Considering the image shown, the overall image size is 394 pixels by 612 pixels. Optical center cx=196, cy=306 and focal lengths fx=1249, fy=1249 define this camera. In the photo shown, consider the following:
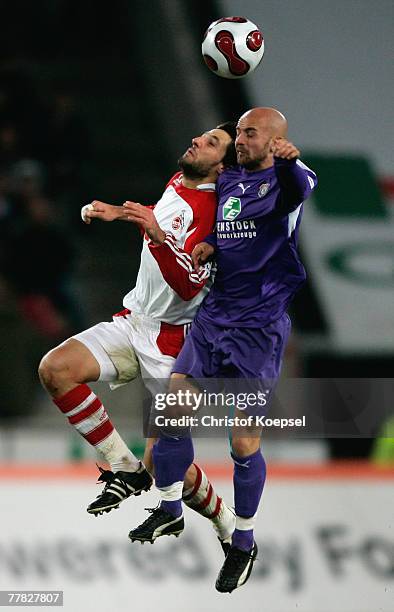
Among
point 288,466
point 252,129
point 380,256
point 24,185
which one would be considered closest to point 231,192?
point 252,129

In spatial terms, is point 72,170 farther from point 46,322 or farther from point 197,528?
point 197,528

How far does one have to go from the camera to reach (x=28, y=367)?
32.6ft

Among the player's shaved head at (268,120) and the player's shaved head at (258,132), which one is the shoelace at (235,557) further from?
the player's shaved head at (268,120)

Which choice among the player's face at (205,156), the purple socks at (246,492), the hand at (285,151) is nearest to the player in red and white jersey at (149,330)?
the player's face at (205,156)

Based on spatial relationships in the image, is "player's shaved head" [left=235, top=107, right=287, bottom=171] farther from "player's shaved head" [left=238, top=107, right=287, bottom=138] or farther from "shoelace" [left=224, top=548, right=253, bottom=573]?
"shoelace" [left=224, top=548, right=253, bottom=573]

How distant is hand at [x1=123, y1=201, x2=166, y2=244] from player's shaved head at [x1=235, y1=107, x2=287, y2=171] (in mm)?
540

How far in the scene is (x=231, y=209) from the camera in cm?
611

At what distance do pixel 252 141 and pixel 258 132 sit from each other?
0.18 feet

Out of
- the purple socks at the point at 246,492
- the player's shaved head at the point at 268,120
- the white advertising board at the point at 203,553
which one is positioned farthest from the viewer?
the white advertising board at the point at 203,553

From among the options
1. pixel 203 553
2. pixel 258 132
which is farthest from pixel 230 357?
pixel 203 553

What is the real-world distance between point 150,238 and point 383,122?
24.8 ft

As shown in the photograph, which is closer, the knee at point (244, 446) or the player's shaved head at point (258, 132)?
the player's shaved head at point (258, 132)

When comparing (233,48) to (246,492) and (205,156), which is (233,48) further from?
(246,492)

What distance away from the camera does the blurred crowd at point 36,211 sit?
33.6ft
